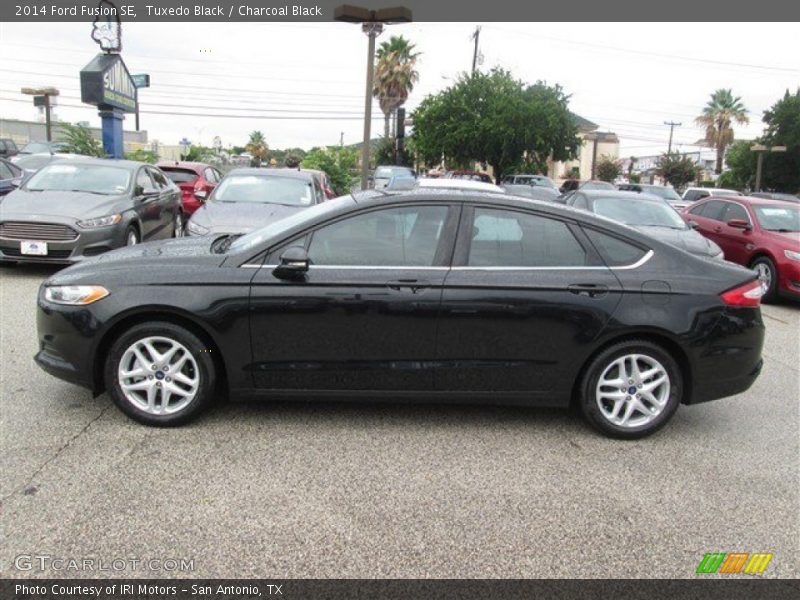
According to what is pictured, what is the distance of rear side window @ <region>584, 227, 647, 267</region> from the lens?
431cm

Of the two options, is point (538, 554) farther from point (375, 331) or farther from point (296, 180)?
point (296, 180)

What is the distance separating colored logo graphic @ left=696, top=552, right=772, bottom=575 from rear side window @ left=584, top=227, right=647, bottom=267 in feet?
6.13

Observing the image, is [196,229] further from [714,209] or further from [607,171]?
[607,171]

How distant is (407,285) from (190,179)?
1231cm

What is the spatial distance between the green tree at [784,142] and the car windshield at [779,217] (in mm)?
30142

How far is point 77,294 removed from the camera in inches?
162

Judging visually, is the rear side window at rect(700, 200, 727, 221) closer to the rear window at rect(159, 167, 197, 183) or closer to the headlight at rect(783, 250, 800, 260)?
the headlight at rect(783, 250, 800, 260)

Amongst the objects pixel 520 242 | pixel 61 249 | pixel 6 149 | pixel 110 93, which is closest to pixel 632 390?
pixel 520 242

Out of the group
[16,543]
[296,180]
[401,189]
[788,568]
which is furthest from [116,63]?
[788,568]

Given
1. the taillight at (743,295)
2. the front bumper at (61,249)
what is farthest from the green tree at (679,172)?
the taillight at (743,295)

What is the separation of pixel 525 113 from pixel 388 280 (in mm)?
30093

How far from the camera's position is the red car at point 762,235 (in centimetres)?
937

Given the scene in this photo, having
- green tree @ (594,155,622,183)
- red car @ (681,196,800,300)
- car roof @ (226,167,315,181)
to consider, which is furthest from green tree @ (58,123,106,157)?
green tree @ (594,155,622,183)

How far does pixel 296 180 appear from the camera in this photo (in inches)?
416
